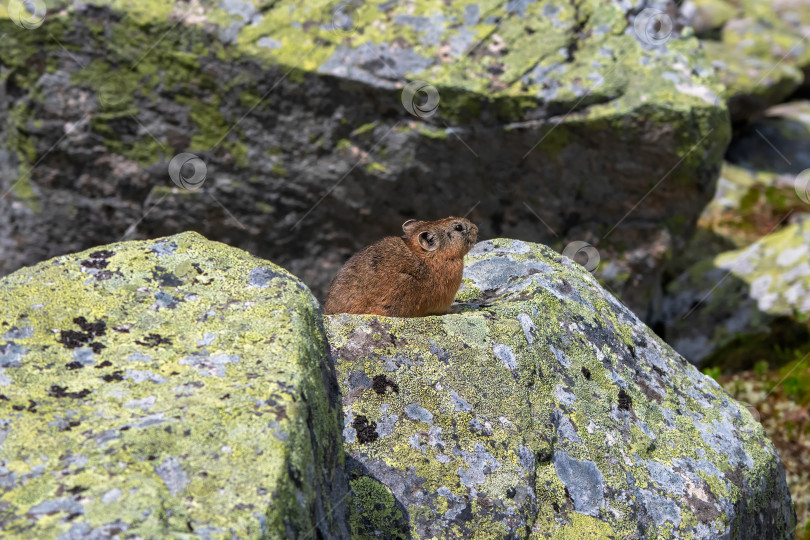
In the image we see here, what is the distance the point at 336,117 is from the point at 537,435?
23.1ft

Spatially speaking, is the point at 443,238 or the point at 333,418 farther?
the point at 443,238

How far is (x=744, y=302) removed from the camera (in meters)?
11.8

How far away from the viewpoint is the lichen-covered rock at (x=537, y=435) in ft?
13.9

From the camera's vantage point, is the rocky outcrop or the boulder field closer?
the boulder field

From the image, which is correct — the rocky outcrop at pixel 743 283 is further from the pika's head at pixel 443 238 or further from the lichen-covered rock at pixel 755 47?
the pika's head at pixel 443 238

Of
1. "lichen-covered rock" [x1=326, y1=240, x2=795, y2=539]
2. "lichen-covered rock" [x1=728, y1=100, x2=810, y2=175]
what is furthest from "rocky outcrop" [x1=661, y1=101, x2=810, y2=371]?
"lichen-covered rock" [x1=326, y1=240, x2=795, y2=539]

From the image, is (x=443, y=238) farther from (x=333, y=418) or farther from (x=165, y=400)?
(x=165, y=400)

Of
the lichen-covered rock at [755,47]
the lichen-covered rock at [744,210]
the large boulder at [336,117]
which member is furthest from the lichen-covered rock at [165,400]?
the lichen-covered rock at [744,210]

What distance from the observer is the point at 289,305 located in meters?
4.02

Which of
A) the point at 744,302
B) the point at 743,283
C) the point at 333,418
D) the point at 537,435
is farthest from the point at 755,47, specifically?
the point at 333,418

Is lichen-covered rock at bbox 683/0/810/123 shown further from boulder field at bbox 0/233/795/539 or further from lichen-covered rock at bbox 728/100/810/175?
boulder field at bbox 0/233/795/539

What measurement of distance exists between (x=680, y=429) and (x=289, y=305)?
2.89 m

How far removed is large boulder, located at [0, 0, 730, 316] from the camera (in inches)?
416

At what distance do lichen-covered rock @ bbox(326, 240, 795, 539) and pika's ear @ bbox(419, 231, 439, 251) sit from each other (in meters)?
1.63
